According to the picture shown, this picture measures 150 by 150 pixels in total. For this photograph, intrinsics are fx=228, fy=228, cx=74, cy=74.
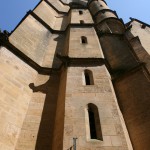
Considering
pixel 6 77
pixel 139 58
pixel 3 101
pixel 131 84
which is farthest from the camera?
pixel 139 58

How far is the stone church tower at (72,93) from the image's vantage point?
659cm

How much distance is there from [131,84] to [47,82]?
360 cm

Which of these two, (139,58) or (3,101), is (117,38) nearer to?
(139,58)

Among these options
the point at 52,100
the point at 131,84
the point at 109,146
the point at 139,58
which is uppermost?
the point at 139,58

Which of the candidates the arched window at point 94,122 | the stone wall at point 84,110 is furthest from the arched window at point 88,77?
the arched window at point 94,122

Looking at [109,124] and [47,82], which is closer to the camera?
[109,124]

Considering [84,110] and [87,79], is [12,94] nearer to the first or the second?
[84,110]

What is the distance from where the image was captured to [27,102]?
862cm

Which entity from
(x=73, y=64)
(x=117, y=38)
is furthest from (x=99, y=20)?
(x=73, y=64)

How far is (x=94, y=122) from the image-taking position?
689 cm

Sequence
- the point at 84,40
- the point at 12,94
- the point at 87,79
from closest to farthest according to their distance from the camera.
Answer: the point at 12,94, the point at 87,79, the point at 84,40

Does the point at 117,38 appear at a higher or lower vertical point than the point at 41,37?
higher

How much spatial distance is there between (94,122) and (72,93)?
1464 mm

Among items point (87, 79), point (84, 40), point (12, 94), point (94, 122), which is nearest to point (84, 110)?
point (94, 122)
